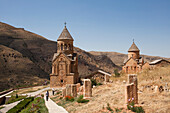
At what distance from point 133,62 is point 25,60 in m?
32.9

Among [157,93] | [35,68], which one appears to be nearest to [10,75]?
[35,68]

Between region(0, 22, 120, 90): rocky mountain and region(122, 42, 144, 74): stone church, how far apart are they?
21.1 meters

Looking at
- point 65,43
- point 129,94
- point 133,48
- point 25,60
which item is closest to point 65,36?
point 65,43

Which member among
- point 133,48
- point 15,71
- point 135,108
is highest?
point 133,48

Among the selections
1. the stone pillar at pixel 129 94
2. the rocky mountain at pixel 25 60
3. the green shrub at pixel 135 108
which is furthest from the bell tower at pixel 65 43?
the green shrub at pixel 135 108

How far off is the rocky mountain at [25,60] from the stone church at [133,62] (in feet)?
69.1

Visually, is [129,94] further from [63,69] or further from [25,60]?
[25,60]

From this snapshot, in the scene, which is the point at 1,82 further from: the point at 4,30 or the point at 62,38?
the point at 4,30

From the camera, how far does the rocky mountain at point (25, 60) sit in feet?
139

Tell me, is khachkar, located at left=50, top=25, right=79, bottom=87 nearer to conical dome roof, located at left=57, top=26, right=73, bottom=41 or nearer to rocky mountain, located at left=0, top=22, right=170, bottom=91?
conical dome roof, located at left=57, top=26, right=73, bottom=41

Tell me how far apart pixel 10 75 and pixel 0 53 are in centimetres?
1026

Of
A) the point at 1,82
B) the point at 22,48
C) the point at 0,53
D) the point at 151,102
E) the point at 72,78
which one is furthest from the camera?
the point at 22,48

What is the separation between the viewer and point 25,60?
53156 mm

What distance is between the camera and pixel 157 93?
34.2ft
